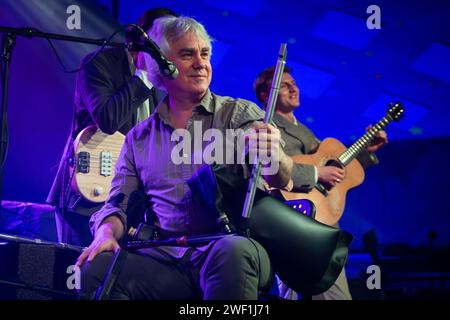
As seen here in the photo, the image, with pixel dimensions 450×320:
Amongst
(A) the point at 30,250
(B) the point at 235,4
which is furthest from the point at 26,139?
(B) the point at 235,4

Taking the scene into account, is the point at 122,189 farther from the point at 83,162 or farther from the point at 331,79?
the point at 331,79

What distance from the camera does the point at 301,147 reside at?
12.3 ft

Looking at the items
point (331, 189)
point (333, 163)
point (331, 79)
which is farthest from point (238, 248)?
point (331, 79)

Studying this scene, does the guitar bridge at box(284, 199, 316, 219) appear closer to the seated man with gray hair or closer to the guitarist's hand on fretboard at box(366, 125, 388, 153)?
the seated man with gray hair

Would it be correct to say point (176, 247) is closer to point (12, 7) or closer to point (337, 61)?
point (12, 7)

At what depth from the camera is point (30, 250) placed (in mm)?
2633

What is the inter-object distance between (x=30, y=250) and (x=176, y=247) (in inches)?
32.3

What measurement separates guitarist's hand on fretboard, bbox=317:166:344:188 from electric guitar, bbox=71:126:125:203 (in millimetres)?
1208

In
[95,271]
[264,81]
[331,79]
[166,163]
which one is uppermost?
[331,79]

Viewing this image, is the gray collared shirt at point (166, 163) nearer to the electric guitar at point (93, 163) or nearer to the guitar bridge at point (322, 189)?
the electric guitar at point (93, 163)

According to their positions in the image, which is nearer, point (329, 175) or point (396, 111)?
point (329, 175)

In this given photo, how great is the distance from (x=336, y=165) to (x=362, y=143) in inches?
9.1

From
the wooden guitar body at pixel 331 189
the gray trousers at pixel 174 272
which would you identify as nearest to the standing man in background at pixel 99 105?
the wooden guitar body at pixel 331 189

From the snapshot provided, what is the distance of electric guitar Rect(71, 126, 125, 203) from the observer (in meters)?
3.30
